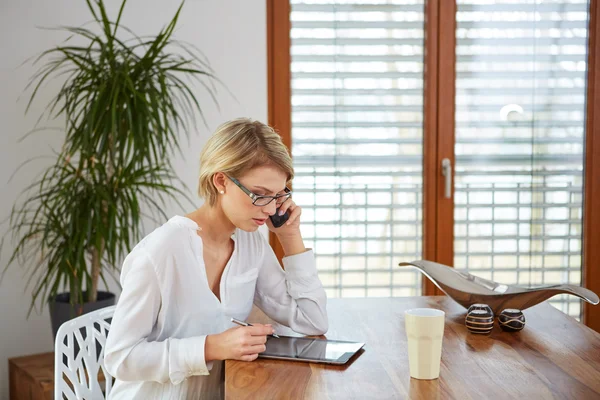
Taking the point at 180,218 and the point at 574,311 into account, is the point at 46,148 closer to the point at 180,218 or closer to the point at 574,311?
the point at 180,218

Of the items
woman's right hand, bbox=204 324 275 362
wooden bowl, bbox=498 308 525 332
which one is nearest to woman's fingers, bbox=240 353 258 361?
woman's right hand, bbox=204 324 275 362

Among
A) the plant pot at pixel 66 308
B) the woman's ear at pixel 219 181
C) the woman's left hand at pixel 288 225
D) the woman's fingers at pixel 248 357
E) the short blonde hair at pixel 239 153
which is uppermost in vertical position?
the short blonde hair at pixel 239 153

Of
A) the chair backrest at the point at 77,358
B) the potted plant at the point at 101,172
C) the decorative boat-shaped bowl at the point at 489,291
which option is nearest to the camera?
the chair backrest at the point at 77,358

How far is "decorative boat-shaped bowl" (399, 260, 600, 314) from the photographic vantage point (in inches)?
65.9

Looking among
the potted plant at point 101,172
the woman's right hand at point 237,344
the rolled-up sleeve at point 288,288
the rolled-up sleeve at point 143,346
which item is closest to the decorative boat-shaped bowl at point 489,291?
the rolled-up sleeve at point 288,288

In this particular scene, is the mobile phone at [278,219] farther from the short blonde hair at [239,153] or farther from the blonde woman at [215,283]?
the short blonde hair at [239,153]

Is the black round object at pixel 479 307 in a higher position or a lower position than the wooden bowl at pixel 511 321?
higher

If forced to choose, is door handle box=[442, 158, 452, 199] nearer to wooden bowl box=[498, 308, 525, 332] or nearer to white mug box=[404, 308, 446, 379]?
wooden bowl box=[498, 308, 525, 332]

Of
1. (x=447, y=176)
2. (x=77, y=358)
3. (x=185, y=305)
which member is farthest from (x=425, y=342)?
(x=447, y=176)

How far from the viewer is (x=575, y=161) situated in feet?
11.8

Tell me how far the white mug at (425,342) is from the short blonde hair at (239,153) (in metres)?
0.52

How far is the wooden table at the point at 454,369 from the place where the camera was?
1242 mm

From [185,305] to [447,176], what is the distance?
2246mm

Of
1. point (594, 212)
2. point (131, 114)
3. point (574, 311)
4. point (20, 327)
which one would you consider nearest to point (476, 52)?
point (594, 212)
